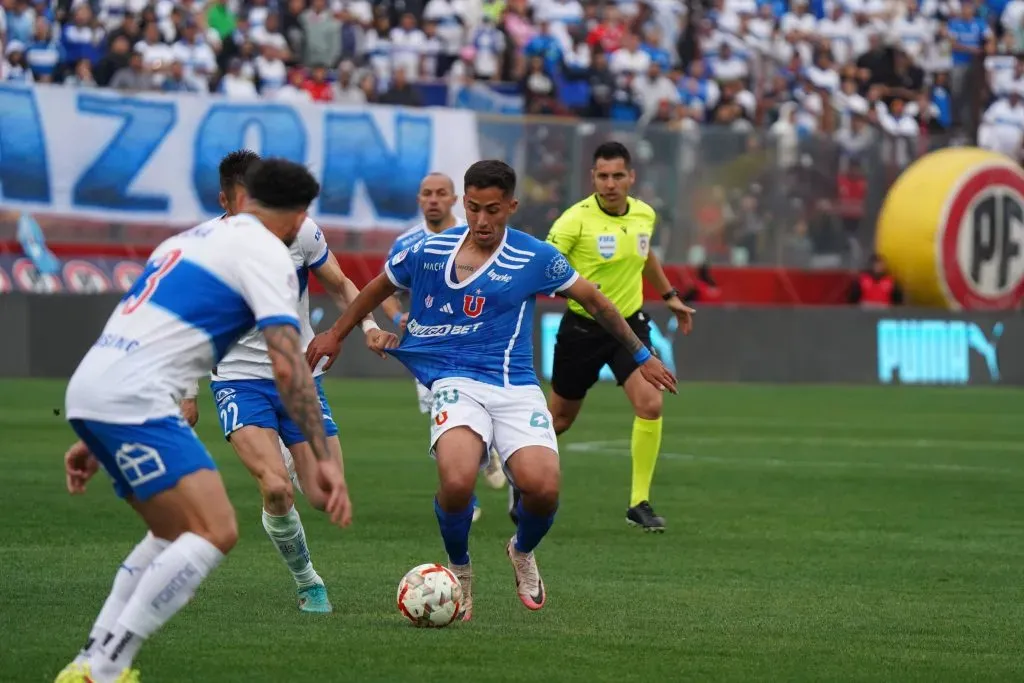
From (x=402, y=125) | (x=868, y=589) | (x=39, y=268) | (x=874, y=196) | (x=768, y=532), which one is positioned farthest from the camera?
(x=874, y=196)

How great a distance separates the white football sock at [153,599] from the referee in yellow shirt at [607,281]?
692 centimetres

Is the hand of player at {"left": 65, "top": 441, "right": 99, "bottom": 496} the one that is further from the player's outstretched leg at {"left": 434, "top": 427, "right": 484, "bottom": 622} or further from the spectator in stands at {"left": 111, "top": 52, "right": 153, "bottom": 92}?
the spectator in stands at {"left": 111, "top": 52, "right": 153, "bottom": 92}

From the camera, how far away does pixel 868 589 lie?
10273mm

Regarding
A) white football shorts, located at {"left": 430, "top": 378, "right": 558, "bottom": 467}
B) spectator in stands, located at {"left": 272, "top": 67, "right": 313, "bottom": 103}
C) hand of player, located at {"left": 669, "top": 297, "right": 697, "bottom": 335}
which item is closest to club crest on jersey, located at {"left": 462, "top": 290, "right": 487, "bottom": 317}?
white football shorts, located at {"left": 430, "top": 378, "right": 558, "bottom": 467}

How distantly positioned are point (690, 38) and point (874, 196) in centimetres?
500

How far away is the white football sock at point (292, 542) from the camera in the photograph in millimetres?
8945

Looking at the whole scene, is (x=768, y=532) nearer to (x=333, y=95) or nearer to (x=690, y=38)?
(x=333, y=95)

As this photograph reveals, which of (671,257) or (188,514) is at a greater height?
(188,514)

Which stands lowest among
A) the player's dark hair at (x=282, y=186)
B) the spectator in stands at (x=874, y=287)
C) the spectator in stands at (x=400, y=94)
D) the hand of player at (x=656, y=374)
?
the spectator in stands at (x=874, y=287)

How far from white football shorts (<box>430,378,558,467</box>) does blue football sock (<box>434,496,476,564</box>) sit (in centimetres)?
28

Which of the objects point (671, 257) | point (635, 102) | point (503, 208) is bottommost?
point (671, 257)

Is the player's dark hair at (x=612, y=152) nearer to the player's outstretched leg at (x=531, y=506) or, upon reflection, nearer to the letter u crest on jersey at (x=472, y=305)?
the letter u crest on jersey at (x=472, y=305)

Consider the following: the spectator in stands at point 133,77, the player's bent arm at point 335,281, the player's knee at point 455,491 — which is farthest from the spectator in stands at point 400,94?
the player's knee at point 455,491

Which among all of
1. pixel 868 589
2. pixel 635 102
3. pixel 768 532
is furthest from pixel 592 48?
pixel 868 589
